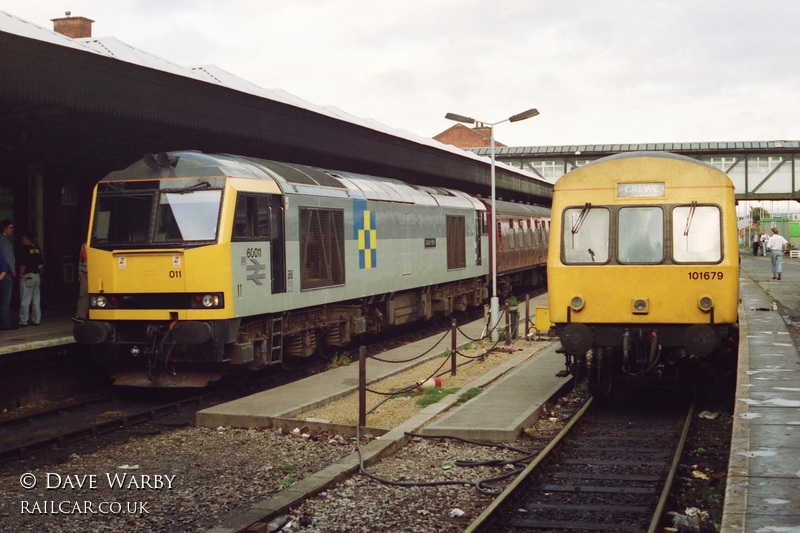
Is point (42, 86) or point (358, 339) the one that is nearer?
point (42, 86)

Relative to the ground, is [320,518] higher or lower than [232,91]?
lower

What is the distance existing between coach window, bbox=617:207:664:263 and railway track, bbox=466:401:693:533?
196 cm

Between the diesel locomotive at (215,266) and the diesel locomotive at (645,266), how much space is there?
4.22 meters

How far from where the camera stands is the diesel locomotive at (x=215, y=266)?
439 inches

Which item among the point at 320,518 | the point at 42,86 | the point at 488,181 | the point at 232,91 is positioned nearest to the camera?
the point at 320,518

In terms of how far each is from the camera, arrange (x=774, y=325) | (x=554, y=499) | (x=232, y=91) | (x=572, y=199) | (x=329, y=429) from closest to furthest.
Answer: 1. (x=554, y=499)
2. (x=329, y=429)
3. (x=572, y=199)
4. (x=232, y=91)
5. (x=774, y=325)

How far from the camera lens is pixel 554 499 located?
7109 millimetres

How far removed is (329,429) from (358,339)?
27.4 ft

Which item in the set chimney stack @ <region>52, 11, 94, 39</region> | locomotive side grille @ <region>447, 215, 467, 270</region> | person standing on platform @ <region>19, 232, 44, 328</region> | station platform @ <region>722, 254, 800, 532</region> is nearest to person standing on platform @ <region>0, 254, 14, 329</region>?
person standing on platform @ <region>19, 232, 44, 328</region>

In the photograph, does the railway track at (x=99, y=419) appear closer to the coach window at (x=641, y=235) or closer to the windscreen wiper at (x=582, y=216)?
the windscreen wiper at (x=582, y=216)

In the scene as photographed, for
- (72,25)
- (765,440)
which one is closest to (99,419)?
(765,440)

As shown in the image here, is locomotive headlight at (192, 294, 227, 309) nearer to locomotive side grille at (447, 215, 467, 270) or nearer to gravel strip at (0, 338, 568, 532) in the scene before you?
gravel strip at (0, 338, 568, 532)

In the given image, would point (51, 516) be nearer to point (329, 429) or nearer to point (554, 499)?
point (329, 429)

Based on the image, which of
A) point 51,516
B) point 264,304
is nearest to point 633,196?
point 264,304
